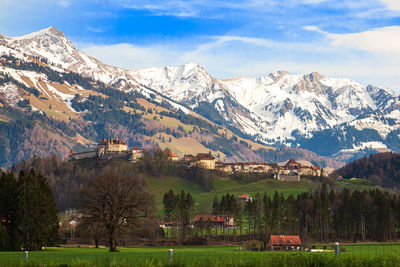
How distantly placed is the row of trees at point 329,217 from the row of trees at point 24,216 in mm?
74762

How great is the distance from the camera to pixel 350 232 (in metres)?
179

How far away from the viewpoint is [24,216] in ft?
353

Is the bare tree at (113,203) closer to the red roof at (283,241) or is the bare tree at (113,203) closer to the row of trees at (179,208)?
the red roof at (283,241)

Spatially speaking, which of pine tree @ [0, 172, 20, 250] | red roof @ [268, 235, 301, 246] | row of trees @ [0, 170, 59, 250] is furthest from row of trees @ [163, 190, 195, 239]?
pine tree @ [0, 172, 20, 250]

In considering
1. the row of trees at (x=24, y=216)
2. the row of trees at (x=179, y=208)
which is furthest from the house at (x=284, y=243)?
the row of trees at (x=24, y=216)

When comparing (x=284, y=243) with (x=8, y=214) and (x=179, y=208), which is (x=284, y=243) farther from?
(x=8, y=214)

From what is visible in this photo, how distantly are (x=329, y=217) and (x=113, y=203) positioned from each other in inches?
3800

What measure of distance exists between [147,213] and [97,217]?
9.37 meters

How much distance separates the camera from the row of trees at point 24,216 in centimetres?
10519

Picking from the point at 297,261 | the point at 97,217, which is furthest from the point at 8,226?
the point at 297,261

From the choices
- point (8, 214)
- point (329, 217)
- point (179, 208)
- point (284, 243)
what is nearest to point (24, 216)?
point (8, 214)

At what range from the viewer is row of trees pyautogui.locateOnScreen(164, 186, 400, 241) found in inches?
7008

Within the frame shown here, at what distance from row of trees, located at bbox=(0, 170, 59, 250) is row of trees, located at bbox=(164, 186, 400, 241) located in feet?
245

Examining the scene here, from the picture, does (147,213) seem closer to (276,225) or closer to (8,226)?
A: (8,226)
